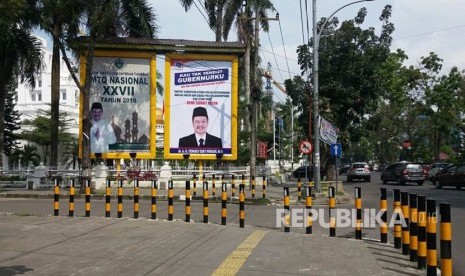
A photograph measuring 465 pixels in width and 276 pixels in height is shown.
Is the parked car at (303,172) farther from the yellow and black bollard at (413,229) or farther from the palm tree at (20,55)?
the yellow and black bollard at (413,229)

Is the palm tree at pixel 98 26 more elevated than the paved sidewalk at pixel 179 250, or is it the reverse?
the palm tree at pixel 98 26

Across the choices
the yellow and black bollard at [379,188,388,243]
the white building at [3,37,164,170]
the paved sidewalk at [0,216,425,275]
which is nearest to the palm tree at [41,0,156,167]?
the paved sidewalk at [0,216,425,275]

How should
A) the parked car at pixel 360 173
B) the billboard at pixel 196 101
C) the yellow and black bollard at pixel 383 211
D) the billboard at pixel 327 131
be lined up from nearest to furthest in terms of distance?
the yellow and black bollard at pixel 383 211 → the billboard at pixel 327 131 → the billboard at pixel 196 101 → the parked car at pixel 360 173

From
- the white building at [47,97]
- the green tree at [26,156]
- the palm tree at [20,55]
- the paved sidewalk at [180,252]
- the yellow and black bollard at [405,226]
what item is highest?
the white building at [47,97]

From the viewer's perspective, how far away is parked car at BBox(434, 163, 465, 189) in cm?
3206

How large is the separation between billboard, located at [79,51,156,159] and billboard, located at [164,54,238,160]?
1108mm

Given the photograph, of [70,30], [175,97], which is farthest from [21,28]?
[175,97]

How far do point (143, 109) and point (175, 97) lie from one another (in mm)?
1842

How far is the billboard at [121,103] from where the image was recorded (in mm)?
29328

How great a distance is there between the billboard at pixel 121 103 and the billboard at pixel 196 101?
1.11 metres

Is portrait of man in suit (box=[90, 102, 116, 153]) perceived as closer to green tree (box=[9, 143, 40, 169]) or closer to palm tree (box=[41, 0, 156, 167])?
palm tree (box=[41, 0, 156, 167])

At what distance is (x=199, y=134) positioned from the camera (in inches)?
1172

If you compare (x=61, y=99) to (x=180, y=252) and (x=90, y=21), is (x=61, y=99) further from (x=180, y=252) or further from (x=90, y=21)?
(x=180, y=252)

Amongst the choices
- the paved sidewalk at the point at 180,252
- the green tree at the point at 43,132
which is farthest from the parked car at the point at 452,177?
the green tree at the point at 43,132
